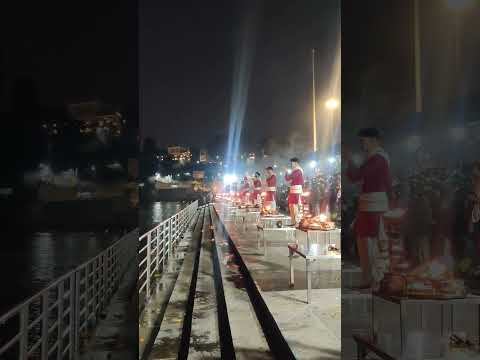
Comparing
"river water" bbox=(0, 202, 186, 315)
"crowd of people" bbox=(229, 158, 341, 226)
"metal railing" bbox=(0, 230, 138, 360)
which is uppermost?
"crowd of people" bbox=(229, 158, 341, 226)

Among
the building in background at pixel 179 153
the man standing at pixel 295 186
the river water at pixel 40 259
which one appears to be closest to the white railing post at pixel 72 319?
the river water at pixel 40 259

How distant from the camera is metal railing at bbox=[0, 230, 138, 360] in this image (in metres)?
3.49

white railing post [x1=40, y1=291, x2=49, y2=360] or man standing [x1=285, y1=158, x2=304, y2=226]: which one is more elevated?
man standing [x1=285, y1=158, x2=304, y2=226]

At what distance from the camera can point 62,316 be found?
4.47 meters

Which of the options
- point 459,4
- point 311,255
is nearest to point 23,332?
point 311,255

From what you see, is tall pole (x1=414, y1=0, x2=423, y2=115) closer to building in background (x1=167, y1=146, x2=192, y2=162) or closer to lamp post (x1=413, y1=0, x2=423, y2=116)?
lamp post (x1=413, y1=0, x2=423, y2=116)

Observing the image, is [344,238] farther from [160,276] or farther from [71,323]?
[160,276]

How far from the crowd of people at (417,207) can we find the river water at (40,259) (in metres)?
8.46

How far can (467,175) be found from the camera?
2174 millimetres

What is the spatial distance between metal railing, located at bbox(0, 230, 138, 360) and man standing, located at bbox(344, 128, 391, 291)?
2647mm

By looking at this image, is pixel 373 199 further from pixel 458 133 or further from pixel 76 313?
pixel 76 313

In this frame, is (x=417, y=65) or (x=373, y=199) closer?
(x=417, y=65)

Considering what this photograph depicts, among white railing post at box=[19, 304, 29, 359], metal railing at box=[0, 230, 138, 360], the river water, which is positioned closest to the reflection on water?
the river water

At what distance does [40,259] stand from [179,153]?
83.4 metres
